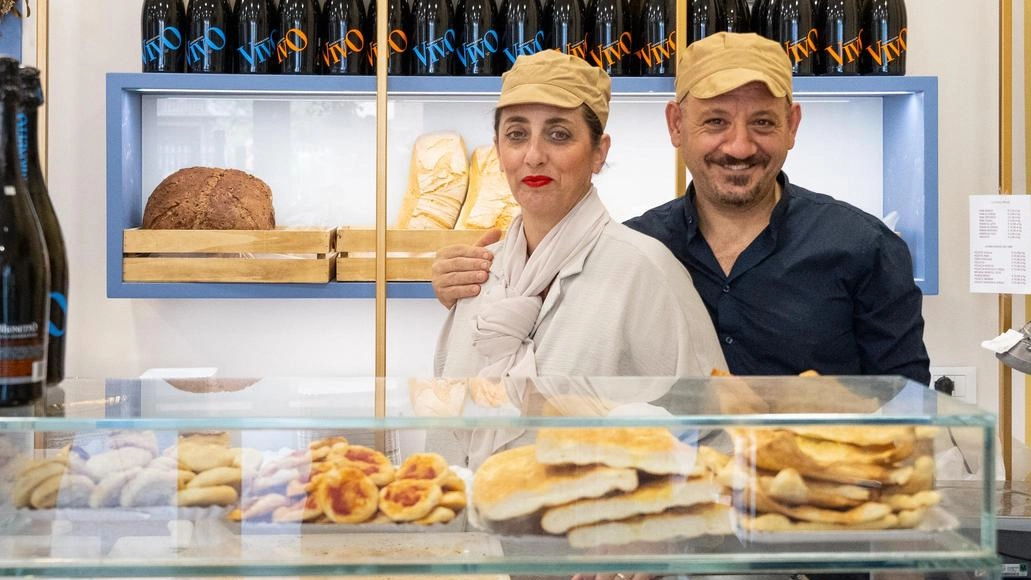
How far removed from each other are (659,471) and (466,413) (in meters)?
0.18

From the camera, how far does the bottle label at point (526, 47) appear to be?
2840mm

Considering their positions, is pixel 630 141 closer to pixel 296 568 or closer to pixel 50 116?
pixel 50 116

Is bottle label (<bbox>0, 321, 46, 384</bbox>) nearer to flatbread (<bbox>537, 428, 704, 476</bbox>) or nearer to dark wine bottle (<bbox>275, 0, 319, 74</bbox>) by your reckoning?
flatbread (<bbox>537, 428, 704, 476</bbox>)

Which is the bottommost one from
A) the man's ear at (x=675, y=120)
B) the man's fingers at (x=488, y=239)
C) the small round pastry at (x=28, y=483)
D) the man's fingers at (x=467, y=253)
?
the small round pastry at (x=28, y=483)

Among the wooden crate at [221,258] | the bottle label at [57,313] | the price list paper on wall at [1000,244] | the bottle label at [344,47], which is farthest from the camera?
the price list paper on wall at [1000,244]

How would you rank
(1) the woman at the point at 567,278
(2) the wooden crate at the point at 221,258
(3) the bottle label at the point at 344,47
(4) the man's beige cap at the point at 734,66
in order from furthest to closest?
(3) the bottle label at the point at 344,47 → (2) the wooden crate at the point at 221,258 → (4) the man's beige cap at the point at 734,66 → (1) the woman at the point at 567,278

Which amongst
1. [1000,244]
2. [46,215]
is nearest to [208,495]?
[46,215]

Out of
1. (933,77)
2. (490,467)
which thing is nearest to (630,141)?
(933,77)

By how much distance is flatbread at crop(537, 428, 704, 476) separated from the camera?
97cm

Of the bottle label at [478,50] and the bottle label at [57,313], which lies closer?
the bottle label at [57,313]

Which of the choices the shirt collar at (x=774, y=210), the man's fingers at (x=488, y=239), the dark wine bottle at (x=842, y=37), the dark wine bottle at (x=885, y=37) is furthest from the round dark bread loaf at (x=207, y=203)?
the dark wine bottle at (x=885, y=37)

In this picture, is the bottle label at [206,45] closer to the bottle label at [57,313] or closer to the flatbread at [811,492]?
the bottle label at [57,313]

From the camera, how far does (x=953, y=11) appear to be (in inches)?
122

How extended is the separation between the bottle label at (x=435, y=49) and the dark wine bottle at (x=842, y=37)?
101cm
